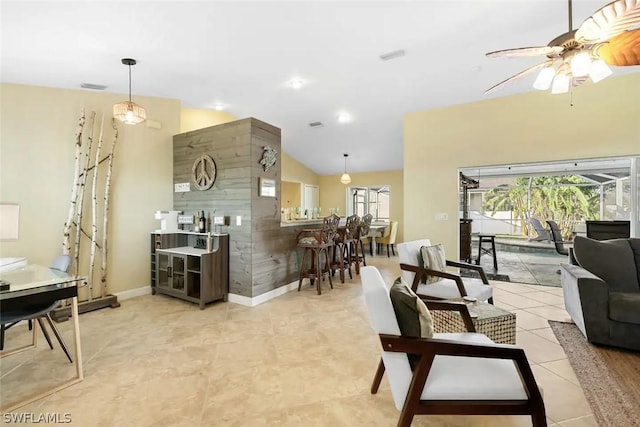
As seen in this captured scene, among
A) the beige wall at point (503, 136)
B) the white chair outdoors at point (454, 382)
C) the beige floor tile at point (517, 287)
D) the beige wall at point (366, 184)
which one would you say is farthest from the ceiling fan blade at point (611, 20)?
the beige wall at point (366, 184)

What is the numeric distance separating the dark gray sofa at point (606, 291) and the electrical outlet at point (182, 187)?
16.0 feet

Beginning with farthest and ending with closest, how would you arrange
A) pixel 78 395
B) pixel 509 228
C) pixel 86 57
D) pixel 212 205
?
pixel 509 228 → pixel 212 205 → pixel 86 57 → pixel 78 395

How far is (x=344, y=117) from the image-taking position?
576cm

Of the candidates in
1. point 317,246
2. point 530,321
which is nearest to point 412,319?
point 530,321

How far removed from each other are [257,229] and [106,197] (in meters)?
2.09

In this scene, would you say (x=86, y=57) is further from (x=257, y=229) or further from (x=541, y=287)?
(x=541, y=287)

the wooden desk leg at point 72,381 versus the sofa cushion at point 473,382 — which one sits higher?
the sofa cushion at point 473,382

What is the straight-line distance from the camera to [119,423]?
1.70 metres

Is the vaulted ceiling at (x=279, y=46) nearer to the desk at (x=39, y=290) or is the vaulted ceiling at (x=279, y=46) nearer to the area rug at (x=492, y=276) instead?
the desk at (x=39, y=290)

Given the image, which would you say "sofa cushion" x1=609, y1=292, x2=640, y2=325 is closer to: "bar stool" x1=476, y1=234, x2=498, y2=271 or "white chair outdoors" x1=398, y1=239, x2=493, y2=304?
"white chair outdoors" x1=398, y1=239, x2=493, y2=304

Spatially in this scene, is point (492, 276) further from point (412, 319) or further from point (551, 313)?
point (412, 319)

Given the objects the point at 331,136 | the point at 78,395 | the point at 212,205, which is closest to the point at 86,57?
the point at 212,205

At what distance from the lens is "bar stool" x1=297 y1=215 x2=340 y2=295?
4.33m

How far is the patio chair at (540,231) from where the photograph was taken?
A: 25.8 feet
